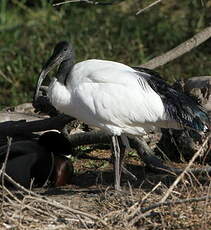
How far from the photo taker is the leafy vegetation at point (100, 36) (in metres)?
10.2

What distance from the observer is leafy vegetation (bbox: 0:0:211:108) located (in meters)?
10.2

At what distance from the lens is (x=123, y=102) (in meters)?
6.32

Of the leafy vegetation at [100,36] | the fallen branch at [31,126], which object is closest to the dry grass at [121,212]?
the fallen branch at [31,126]

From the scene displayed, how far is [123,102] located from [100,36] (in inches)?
187

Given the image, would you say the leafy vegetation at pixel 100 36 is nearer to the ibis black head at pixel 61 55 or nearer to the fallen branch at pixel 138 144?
the fallen branch at pixel 138 144

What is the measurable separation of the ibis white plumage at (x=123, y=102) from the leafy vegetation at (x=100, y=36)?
A: 3237 mm

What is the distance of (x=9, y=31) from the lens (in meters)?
12.0

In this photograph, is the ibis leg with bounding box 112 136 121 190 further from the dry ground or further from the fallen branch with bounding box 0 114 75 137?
the fallen branch with bounding box 0 114 75 137

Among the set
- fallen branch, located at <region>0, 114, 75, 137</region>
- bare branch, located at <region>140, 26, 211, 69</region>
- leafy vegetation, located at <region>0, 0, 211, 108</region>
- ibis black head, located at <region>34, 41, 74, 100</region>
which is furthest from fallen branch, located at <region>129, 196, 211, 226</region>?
leafy vegetation, located at <region>0, 0, 211, 108</region>

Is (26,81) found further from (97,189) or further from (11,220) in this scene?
(11,220)

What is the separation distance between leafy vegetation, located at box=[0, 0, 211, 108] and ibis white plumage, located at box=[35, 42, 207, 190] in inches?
127

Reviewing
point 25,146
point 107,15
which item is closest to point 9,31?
point 107,15

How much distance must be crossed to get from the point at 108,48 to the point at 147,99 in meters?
4.32

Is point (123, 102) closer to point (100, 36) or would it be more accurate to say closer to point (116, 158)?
point (116, 158)
